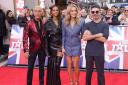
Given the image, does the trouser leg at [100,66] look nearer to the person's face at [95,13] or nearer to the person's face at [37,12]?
the person's face at [95,13]

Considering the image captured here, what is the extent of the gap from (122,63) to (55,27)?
2833mm

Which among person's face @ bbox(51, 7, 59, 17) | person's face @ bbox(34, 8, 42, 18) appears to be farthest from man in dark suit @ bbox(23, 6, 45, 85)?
person's face @ bbox(51, 7, 59, 17)

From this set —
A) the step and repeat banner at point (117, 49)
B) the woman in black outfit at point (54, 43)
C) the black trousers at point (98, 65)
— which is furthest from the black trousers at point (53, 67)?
the step and repeat banner at point (117, 49)

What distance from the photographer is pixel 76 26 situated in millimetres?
5637

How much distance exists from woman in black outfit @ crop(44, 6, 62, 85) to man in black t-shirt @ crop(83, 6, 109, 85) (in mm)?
528

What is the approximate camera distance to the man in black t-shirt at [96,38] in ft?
17.4

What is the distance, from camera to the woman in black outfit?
5.54 meters

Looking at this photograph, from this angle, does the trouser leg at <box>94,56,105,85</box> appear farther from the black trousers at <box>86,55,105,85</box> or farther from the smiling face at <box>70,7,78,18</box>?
the smiling face at <box>70,7,78,18</box>

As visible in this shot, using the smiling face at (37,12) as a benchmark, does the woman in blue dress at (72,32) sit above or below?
below

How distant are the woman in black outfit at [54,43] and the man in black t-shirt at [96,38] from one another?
20.8 inches

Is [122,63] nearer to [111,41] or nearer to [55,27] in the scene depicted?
[111,41]

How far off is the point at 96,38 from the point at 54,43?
0.81 metres

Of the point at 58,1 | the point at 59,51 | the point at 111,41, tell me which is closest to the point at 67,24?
the point at 59,51

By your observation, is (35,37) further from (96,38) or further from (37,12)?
(96,38)
